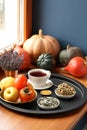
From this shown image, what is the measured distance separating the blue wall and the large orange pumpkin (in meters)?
0.08

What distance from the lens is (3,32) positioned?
4.44 feet

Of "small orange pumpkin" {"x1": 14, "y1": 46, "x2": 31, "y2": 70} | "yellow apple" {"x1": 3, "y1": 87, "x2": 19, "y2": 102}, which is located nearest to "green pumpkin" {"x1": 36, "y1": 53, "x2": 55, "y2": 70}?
"small orange pumpkin" {"x1": 14, "y1": 46, "x2": 31, "y2": 70}

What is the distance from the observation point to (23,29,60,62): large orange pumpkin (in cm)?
127

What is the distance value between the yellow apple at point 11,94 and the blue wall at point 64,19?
55cm

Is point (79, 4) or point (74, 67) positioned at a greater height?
point (79, 4)

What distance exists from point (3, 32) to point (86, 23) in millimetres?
434

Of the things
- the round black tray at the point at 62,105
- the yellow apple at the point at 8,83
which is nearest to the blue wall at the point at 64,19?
the round black tray at the point at 62,105

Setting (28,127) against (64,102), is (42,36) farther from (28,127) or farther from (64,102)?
(28,127)

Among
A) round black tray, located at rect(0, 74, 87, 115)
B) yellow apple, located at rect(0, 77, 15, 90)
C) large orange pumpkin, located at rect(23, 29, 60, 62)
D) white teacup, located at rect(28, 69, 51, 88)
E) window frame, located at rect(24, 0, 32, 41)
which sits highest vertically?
window frame, located at rect(24, 0, 32, 41)

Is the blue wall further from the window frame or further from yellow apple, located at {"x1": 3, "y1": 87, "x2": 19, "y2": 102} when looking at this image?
yellow apple, located at {"x1": 3, "y1": 87, "x2": 19, "y2": 102}

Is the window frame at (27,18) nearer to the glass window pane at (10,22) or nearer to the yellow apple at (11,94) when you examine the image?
the glass window pane at (10,22)

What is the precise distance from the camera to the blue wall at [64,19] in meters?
1.28

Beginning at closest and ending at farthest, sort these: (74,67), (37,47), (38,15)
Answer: (74,67) → (37,47) → (38,15)

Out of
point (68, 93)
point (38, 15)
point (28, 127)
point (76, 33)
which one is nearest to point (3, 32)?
point (38, 15)
